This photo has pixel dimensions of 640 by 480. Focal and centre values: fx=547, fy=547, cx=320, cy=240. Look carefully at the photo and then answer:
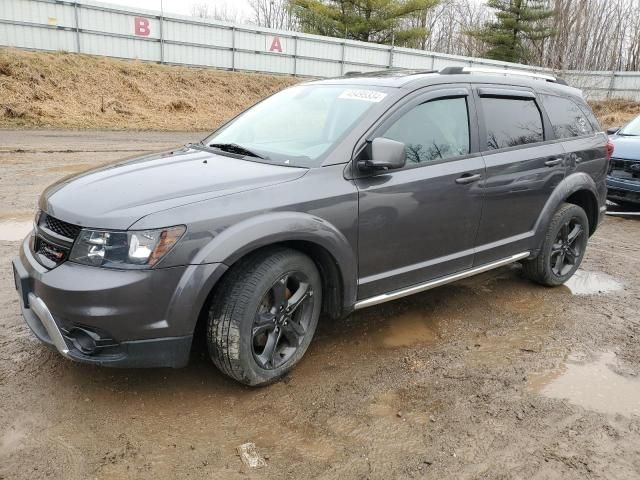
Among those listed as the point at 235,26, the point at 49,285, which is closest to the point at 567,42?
the point at 235,26

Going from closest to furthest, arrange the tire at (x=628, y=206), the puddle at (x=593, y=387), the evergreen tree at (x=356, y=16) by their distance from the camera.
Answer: the puddle at (x=593, y=387) < the tire at (x=628, y=206) < the evergreen tree at (x=356, y=16)

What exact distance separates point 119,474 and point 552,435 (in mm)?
2184

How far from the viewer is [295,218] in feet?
10.1

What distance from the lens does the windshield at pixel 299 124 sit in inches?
139

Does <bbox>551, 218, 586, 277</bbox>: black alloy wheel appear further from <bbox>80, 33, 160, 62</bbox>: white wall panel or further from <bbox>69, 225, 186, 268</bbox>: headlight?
<bbox>80, 33, 160, 62</bbox>: white wall panel

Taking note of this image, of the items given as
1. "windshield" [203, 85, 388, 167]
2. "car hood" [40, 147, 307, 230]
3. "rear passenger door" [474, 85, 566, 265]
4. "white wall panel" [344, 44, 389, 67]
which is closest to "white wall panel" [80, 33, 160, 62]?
"white wall panel" [344, 44, 389, 67]

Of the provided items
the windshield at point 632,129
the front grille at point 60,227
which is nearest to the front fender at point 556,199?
the front grille at point 60,227

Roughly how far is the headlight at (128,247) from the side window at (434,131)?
1616mm

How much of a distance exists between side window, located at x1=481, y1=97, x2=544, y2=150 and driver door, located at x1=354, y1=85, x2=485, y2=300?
21 cm

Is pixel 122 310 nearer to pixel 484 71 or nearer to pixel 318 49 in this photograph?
pixel 484 71

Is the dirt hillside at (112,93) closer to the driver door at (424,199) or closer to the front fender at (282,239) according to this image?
the driver door at (424,199)

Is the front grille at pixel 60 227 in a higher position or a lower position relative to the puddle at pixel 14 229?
higher

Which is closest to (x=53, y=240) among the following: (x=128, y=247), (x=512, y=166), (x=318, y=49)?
(x=128, y=247)

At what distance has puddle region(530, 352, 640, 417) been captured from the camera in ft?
10.6
